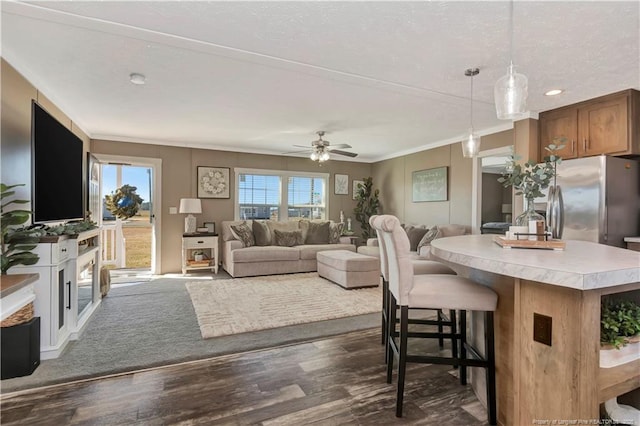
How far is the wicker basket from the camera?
213 centimetres

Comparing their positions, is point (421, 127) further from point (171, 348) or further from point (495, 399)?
point (171, 348)

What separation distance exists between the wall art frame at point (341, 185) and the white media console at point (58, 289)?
5132 millimetres

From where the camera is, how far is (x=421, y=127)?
4723 millimetres

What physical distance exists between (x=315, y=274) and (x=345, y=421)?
378 cm

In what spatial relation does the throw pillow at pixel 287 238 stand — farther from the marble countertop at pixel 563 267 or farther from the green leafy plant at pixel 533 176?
the marble countertop at pixel 563 267

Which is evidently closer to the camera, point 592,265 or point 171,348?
point 592,265

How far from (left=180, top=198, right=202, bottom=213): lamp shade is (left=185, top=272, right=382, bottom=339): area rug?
4.73 feet

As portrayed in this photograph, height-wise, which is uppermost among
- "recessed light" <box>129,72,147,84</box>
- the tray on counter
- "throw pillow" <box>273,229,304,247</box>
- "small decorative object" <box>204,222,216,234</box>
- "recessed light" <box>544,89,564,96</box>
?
"recessed light" <box>544,89,564,96</box>

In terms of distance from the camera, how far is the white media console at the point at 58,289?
7.75 ft

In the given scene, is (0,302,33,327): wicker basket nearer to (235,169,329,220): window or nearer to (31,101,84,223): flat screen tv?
(31,101,84,223): flat screen tv

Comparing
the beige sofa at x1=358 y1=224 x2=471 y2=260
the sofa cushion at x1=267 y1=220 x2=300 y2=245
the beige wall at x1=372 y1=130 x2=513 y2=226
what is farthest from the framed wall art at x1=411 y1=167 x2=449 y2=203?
the sofa cushion at x1=267 y1=220 x2=300 y2=245

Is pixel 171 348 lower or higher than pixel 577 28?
Result: lower

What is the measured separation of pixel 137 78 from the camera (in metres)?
2.90

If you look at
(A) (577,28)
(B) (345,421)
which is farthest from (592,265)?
(A) (577,28)
